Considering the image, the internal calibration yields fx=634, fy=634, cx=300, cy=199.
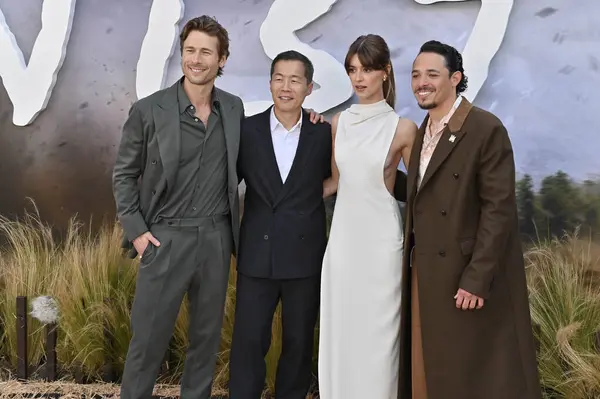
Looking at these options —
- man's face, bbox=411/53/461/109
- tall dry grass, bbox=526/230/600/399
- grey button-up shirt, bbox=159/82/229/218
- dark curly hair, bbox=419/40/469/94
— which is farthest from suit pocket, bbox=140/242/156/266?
tall dry grass, bbox=526/230/600/399

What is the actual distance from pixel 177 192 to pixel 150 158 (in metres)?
0.20

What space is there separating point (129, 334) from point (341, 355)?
154 centimetres

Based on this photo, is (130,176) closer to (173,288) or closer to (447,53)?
(173,288)

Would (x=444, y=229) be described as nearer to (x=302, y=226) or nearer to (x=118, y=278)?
(x=302, y=226)

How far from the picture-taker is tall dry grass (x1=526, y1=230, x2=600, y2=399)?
126 inches

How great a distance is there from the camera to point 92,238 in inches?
176

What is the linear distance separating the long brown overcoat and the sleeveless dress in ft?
0.65

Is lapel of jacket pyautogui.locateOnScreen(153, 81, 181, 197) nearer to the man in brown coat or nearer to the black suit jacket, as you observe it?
the black suit jacket

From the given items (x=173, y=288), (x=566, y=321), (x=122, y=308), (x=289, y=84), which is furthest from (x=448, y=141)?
(x=122, y=308)

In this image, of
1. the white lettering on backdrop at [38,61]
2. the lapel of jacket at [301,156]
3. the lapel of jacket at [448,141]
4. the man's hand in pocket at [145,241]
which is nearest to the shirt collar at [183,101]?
the lapel of jacket at [301,156]

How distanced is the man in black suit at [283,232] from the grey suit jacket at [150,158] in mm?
96

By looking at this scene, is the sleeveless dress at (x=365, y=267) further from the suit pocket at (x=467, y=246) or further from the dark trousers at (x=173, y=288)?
the dark trousers at (x=173, y=288)

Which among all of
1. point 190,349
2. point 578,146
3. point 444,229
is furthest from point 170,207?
point 578,146

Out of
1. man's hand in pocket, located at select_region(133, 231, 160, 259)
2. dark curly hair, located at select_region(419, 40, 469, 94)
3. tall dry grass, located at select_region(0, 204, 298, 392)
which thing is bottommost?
tall dry grass, located at select_region(0, 204, 298, 392)
